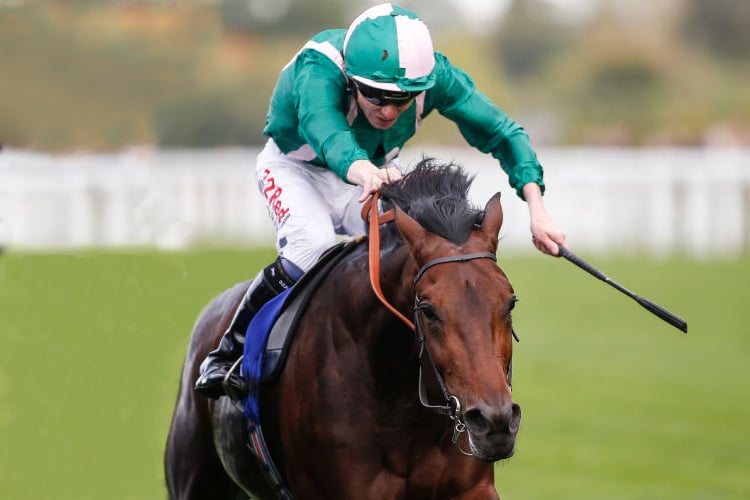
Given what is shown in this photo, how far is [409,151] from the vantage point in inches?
938

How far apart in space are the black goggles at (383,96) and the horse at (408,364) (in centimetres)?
34

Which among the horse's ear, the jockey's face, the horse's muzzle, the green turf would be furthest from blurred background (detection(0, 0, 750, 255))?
the horse's muzzle

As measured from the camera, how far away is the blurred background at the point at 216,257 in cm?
1036

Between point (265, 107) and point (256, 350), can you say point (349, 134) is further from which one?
point (265, 107)

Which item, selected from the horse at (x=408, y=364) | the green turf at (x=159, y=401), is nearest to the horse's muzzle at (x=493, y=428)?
the horse at (x=408, y=364)

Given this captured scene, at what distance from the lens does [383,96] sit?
511cm

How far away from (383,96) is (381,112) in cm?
13

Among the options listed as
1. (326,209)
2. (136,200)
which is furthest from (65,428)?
(136,200)

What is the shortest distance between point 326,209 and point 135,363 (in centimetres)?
515

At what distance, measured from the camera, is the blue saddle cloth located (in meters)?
5.46

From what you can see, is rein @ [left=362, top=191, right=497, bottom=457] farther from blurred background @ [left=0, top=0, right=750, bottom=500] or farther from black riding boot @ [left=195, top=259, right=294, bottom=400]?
black riding boot @ [left=195, top=259, right=294, bottom=400]

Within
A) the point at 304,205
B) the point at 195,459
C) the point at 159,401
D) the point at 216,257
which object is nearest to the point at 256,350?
the point at 304,205

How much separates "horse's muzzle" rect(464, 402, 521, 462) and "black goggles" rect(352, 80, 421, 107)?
1468mm

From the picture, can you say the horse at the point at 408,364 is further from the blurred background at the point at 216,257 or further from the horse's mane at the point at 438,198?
the blurred background at the point at 216,257
